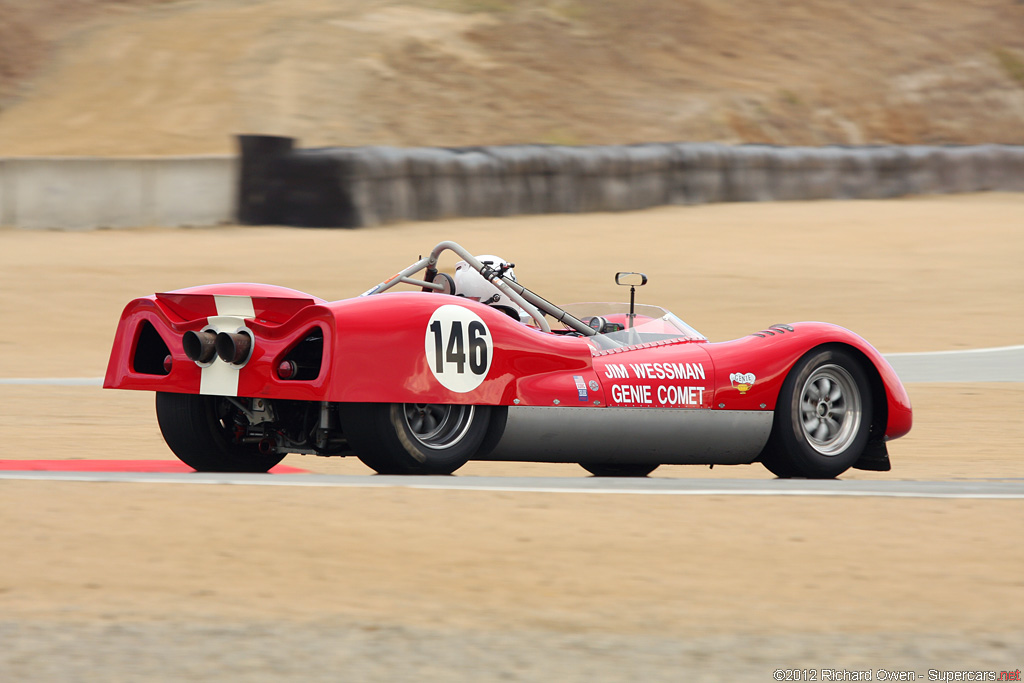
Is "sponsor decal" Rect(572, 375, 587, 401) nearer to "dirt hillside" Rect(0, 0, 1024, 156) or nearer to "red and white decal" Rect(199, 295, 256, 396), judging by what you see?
"red and white decal" Rect(199, 295, 256, 396)

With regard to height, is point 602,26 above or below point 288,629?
above

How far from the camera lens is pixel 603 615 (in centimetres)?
511

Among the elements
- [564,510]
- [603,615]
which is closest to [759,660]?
[603,615]

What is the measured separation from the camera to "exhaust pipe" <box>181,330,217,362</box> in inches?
Result: 286

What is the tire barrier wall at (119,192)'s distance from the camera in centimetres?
2209

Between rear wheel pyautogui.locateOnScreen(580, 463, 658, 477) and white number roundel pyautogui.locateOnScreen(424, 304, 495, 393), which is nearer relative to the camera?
white number roundel pyautogui.locateOnScreen(424, 304, 495, 393)

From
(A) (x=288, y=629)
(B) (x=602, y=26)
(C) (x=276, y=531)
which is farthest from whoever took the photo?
(B) (x=602, y=26)

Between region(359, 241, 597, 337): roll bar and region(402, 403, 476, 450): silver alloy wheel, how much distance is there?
2.80 ft

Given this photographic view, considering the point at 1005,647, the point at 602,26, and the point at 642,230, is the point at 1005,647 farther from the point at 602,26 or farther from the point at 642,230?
the point at 602,26

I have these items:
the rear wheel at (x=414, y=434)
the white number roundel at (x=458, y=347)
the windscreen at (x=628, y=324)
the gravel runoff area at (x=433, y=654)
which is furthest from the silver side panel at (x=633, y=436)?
the gravel runoff area at (x=433, y=654)

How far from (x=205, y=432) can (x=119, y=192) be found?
51.0 feet

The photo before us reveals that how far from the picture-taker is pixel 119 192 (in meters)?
22.6

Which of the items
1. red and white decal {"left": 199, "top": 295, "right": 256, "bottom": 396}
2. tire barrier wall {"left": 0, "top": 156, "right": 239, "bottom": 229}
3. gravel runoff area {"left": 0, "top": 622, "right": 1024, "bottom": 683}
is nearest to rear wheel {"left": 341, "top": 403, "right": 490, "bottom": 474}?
red and white decal {"left": 199, "top": 295, "right": 256, "bottom": 396}

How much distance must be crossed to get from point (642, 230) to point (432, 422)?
16.5 m
